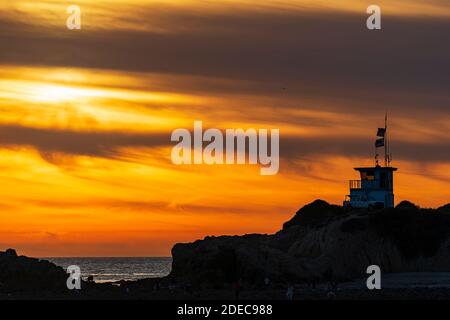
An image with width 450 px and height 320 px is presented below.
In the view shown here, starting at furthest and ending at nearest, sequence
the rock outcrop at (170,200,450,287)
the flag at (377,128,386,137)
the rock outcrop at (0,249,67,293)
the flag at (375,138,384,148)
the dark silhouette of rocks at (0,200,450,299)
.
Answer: the flag at (377,128,386,137), the flag at (375,138,384,148), the rock outcrop at (170,200,450,287), the rock outcrop at (0,249,67,293), the dark silhouette of rocks at (0,200,450,299)

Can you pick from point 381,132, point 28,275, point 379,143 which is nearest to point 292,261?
point 28,275

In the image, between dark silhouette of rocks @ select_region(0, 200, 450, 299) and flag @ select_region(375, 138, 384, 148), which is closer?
dark silhouette of rocks @ select_region(0, 200, 450, 299)

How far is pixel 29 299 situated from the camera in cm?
8988

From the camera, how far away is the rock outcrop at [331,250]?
107m

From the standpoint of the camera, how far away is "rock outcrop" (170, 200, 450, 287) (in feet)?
351

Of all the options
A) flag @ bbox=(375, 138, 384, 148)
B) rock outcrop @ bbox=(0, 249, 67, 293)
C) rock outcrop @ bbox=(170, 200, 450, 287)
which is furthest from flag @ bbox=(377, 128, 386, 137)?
rock outcrop @ bbox=(0, 249, 67, 293)

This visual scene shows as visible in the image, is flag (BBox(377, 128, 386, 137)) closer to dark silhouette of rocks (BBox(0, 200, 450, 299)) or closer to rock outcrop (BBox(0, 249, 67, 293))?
dark silhouette of rocks (BBox(0, 200, 450, 299))
